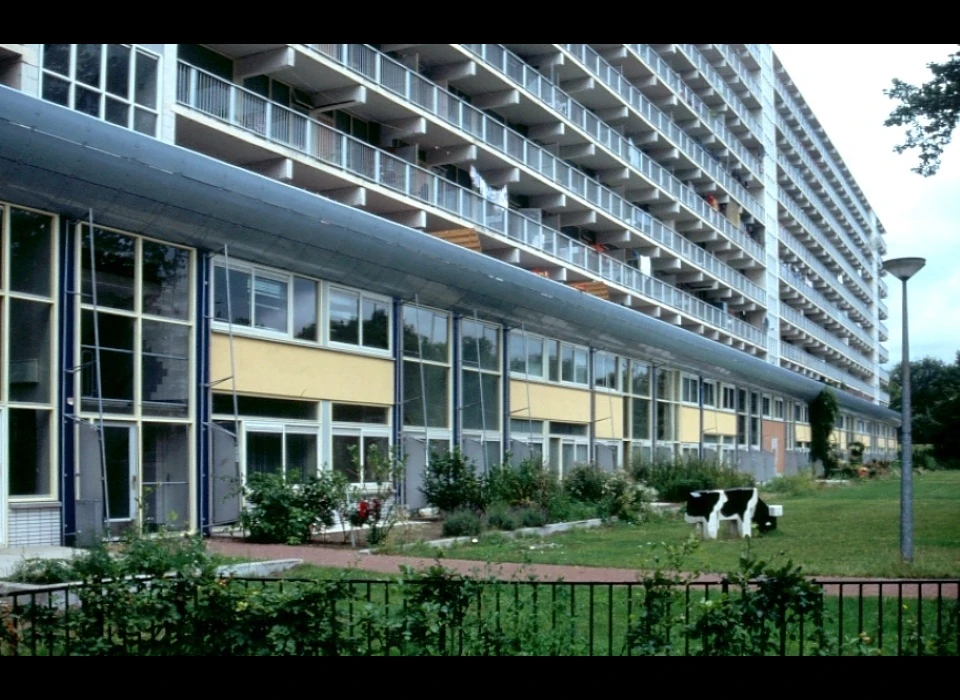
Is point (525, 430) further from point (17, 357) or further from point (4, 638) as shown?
point (4, 638)

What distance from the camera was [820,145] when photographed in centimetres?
9175

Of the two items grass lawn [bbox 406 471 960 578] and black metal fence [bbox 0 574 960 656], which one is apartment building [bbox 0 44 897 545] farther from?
grass lawn [bbox 406 471 960 578]

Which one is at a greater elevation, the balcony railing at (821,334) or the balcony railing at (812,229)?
the balcony railing at (812,229)

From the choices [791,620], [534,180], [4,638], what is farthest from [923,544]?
[534,180]

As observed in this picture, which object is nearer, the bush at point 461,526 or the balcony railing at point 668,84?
the bush at point 461,526

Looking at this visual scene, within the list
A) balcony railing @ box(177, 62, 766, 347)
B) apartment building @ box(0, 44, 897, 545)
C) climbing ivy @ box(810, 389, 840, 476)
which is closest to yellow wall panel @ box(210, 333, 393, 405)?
apartment building @ box(0, 44, 897, 545)

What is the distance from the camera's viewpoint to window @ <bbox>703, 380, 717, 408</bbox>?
171ft

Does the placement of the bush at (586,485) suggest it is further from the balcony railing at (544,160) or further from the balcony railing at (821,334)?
the balcony railing at (821,334)

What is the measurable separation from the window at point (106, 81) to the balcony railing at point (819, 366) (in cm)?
5935

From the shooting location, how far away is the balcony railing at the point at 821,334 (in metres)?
77.2

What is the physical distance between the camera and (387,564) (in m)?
15.9

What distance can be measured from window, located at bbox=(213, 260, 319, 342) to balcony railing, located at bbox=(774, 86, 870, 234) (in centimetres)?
6088

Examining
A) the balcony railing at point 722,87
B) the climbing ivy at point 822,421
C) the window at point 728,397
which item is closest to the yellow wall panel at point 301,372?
the window at point 728,397
